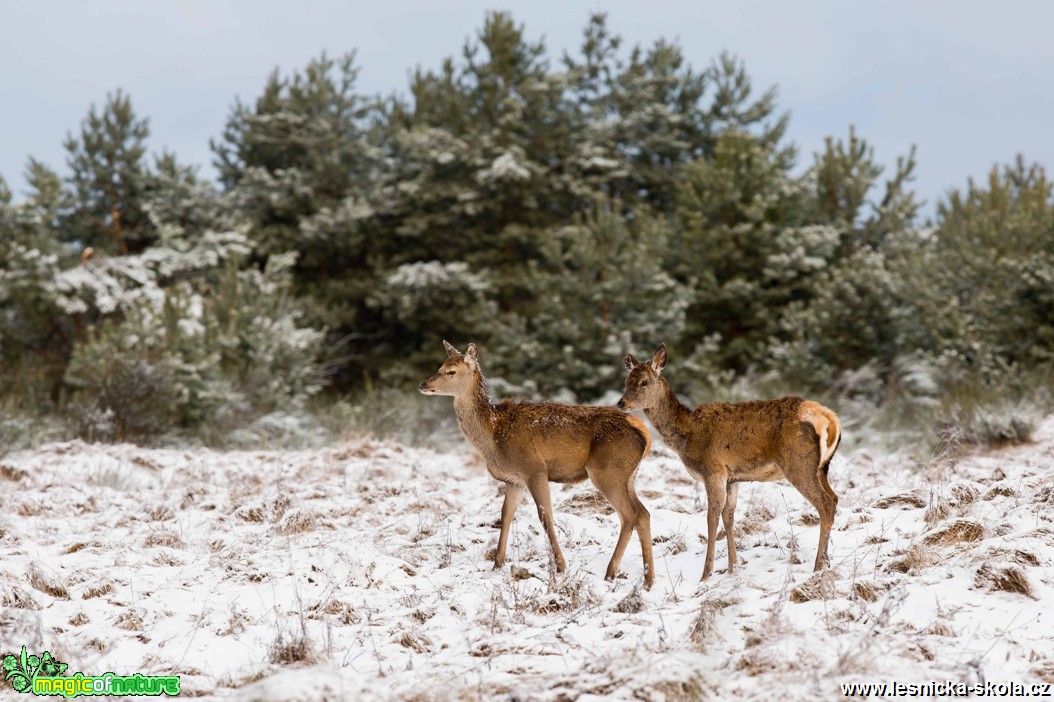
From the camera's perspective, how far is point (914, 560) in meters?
5.55

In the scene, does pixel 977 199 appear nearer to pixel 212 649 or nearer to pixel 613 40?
pixel 613 40

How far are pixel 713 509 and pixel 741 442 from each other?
46 cm

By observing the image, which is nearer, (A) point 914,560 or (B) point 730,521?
(A) point 914,560

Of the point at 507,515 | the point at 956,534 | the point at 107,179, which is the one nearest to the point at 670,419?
the point at 507,515

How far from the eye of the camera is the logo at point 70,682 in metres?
4.36

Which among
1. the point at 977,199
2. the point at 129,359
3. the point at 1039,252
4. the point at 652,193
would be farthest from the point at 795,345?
the point at 129,359

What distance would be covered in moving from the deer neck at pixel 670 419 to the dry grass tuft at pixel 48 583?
3920mm

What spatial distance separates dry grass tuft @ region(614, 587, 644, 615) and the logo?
2.32m

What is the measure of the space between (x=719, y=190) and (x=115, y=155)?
49.5 feet

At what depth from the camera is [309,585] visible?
19.3 ft

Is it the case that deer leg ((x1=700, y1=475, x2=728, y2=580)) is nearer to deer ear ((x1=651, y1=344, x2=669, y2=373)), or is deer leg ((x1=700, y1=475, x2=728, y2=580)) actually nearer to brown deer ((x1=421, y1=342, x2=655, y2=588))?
brown deer ((x1=421, y1=342, x2=655, y2=588))

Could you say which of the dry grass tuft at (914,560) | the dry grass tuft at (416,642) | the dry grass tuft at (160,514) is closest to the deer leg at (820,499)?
the dry grass tuft at (914,560)

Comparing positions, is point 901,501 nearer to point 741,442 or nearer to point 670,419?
point 741,442

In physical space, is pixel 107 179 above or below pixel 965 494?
above
